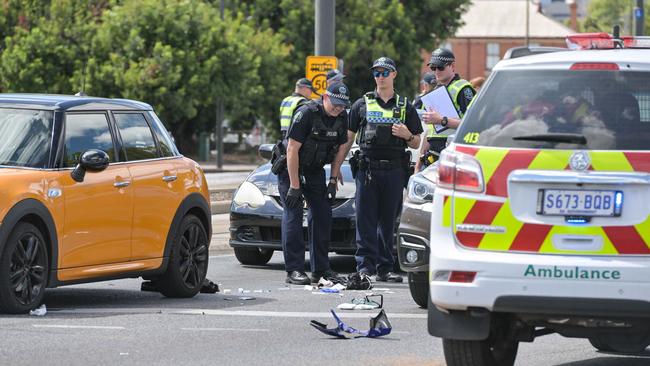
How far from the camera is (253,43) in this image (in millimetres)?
50656

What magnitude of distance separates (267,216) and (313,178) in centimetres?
164

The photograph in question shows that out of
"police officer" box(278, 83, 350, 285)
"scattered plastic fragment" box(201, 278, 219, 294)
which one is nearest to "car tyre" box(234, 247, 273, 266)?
"police officer" box(278, 83, 350, 285)

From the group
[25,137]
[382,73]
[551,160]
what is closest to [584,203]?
[551,160]

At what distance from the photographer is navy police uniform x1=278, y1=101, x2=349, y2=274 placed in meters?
13.1

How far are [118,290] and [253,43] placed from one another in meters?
38.1

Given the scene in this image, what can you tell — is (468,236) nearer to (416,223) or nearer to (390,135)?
(416,223)

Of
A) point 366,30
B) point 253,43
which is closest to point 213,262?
point 253,43

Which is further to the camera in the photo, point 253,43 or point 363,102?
point 253,43

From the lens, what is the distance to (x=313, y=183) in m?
13.3

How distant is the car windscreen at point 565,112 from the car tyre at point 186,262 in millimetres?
5090

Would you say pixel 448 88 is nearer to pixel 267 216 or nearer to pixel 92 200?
pixel 267 216

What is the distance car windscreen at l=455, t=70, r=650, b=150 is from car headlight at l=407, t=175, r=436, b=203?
12.3ft

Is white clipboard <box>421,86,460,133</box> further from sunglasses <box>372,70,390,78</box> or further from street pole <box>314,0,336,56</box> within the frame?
street pole <box>314,0,336,56</box>

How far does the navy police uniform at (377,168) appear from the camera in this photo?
13.2 m
